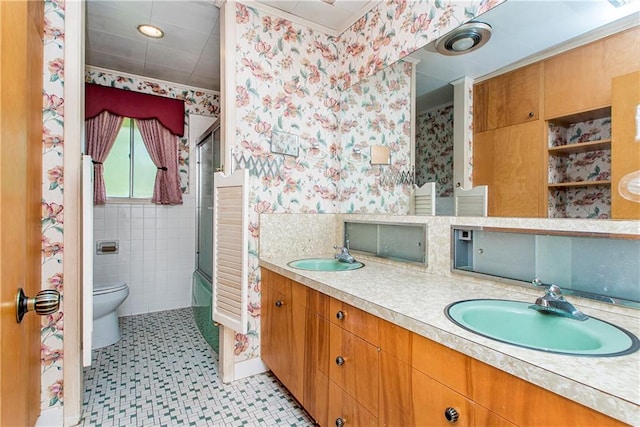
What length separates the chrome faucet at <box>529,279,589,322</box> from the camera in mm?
883

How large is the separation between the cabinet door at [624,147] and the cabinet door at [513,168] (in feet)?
0.64

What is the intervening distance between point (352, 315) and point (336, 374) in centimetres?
29

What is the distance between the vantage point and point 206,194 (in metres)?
2.91

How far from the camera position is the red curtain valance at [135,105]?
2867 millimetres

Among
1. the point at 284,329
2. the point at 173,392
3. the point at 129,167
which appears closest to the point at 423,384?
the point at 284,329

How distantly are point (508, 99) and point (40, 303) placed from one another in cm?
165

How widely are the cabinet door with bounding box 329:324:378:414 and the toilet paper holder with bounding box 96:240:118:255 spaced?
8.87 ft

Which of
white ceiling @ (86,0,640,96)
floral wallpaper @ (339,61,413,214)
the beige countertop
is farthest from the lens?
floral wallpaper @ (339,61,413,214)

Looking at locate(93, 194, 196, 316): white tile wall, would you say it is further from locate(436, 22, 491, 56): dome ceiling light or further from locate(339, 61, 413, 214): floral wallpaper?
locate(436, 22, 491, 56): dome ceiling light

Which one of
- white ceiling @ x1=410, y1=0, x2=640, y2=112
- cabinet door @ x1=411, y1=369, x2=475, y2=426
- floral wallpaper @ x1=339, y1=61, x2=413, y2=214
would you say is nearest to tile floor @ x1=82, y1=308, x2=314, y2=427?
cabinet door @ x1=411, y1=369, x2=475, y2=426

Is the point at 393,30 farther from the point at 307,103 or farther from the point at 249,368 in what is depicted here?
the point at 249,368

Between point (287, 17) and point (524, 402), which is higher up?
point (287, 17)

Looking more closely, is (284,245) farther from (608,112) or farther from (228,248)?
(608,112)

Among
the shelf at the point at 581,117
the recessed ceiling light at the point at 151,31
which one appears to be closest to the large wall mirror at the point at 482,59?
the shelf at the point at 581,117
